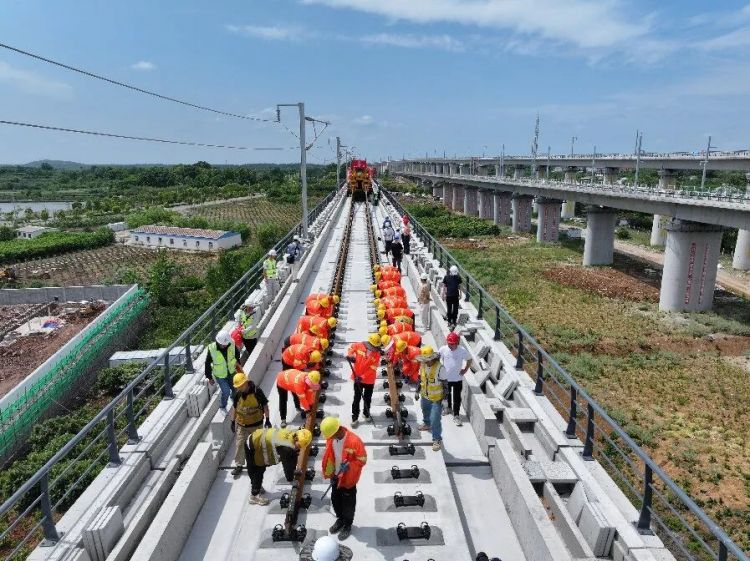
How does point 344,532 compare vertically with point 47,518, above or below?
below

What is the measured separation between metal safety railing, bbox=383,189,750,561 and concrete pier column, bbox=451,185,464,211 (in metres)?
73.2

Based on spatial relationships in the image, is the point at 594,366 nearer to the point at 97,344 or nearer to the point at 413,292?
the point at 413,292

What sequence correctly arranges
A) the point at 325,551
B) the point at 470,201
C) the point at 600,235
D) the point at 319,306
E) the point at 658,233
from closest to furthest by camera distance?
the point at 325,551 < the point at 319,306 < the point at 600,235 < the point at 658,233 < the point at 470,201

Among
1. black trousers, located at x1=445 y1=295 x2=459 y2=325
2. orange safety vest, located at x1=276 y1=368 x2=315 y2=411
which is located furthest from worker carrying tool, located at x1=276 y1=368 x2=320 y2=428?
black trousers, located at x1=445 y1=295 x2=459 y2=325

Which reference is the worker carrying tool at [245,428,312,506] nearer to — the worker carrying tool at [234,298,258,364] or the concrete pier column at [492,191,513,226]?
the worker carrying tool at [234,298,258,364]

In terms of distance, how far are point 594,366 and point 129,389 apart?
18432mm

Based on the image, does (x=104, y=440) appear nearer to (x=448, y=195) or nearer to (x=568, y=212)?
(x=568, y=212)

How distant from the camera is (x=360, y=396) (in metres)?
8.00

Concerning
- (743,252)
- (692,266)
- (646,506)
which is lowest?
(743,252)

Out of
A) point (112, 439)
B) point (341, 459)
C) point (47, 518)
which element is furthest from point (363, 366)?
Answer: point (47, 518)

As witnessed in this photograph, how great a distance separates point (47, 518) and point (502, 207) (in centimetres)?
6795

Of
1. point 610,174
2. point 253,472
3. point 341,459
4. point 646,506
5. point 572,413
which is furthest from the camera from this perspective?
point 610,174

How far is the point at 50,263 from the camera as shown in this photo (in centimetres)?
6275

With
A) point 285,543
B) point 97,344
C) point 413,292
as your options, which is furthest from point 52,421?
point 285,543
